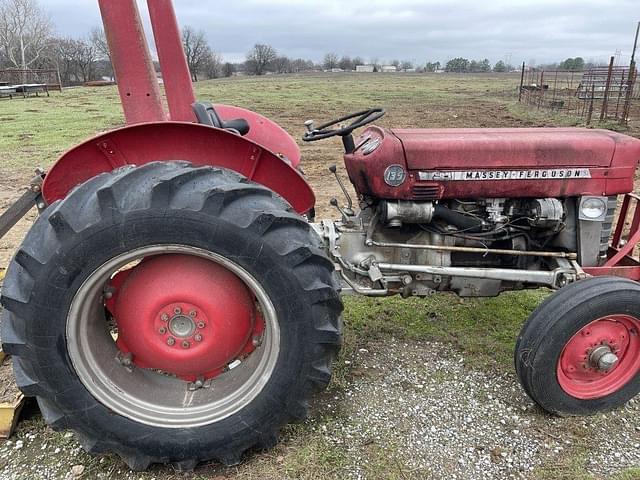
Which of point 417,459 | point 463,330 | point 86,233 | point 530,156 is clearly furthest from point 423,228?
point 86,233

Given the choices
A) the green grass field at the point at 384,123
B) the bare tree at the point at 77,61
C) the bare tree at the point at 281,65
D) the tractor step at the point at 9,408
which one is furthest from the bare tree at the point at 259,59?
the tractor step at the point at 9,408

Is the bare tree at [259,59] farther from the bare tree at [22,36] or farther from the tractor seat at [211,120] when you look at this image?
the tractor seat at [211,120]

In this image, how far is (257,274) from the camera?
6.47 ft

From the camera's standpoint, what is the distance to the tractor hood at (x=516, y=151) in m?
2.61

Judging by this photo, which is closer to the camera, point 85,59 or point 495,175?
point 495,175

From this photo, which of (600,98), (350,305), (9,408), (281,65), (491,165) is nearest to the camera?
(9,408)

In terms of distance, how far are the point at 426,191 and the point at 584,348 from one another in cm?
102

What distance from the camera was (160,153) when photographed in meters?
2.14

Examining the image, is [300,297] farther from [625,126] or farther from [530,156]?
[625,126]

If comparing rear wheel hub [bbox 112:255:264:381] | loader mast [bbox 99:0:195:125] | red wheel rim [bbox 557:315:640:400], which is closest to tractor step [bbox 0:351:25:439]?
rear wheel hub [bbox 112:255:264:381]

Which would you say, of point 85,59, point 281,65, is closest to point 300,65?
point 281,65

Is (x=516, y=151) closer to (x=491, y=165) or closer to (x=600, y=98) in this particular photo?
(x=491, y=165)

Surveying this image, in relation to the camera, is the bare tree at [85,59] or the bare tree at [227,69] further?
the bare tree at [227,69]

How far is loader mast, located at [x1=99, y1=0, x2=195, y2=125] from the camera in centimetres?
231
